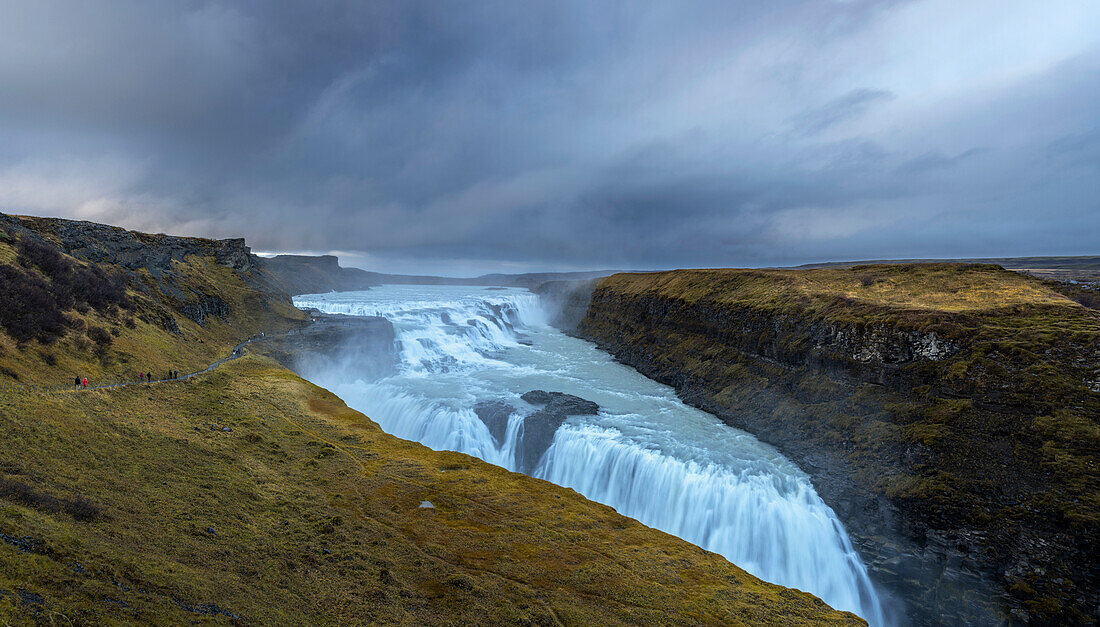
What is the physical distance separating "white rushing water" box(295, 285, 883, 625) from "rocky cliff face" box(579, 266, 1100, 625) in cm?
160

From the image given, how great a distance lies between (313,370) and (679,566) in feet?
122

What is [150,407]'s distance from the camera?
56.9 feet

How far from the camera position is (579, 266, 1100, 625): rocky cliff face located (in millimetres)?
14742

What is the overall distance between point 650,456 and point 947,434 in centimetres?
1315

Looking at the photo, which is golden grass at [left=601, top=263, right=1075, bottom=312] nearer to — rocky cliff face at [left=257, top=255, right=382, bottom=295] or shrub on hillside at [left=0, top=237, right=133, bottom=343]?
shrub on hillside at [left=0, top=237, right=133, bottom=343]

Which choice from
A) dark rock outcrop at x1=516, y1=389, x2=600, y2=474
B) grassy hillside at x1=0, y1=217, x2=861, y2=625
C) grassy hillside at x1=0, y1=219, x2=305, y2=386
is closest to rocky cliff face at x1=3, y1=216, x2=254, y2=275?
grassy hillside at x1=0, y1=219, x2=305, y2=386

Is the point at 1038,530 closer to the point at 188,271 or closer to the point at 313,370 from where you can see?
the point at 313,370

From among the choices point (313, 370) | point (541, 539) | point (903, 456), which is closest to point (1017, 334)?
point (903, 456)

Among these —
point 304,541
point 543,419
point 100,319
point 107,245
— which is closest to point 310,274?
point 107,245

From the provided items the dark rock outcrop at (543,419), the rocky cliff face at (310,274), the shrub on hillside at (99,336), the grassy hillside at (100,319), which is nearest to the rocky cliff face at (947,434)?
the dark rock outcrop at (543,419)

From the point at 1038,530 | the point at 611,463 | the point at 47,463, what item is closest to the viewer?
the point at 47,463

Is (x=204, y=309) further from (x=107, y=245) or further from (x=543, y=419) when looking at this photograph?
(x=543, y=419)

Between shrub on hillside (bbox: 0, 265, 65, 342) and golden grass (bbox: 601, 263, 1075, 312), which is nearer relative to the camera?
shrub on hillside (bbox: 0, 265, 65, 342)

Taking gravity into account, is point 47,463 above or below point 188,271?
below
